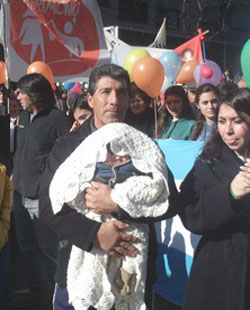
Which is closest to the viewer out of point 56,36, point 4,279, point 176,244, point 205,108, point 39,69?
point 4,279

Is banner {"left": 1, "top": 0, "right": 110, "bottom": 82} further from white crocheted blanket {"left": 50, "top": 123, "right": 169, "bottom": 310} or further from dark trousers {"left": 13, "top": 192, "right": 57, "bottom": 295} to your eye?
white crocheted blanket {"left": 50, "top": 123, "right": 169, "bottom": 310}

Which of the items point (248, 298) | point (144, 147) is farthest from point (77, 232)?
point (248, 298)

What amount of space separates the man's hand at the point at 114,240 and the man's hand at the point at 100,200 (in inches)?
2.3

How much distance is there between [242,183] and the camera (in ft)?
5.94

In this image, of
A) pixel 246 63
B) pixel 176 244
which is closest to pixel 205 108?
pixel 246 63

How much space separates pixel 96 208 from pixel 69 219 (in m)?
0.13

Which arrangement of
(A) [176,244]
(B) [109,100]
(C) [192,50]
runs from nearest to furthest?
1. (B) [109,100]
2. (A) [176,244]
3. (C) [192,50]

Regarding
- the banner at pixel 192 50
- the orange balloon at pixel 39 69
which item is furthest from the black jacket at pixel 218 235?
the banner at pixel 192 50

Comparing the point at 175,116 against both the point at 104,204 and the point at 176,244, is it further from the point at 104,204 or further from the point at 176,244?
the point at 104,204

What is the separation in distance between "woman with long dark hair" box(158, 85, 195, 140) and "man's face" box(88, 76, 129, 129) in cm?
231

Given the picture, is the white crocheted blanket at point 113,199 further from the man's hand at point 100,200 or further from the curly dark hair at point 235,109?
the curly dark hair at point 235,109

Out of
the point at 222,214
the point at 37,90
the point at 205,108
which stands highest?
the point at 37,90

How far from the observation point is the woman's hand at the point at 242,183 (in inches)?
70.1

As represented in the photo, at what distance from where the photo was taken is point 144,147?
194 centimetres
